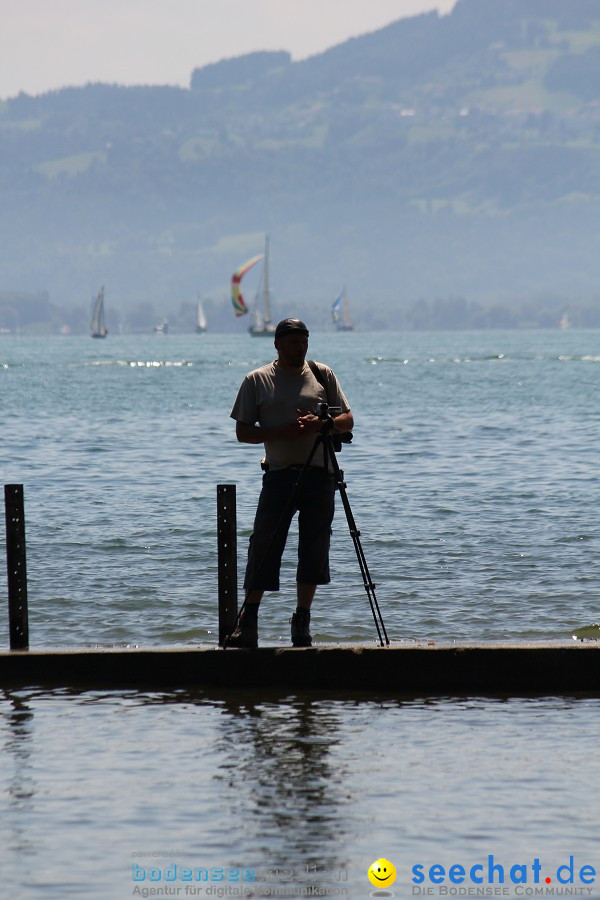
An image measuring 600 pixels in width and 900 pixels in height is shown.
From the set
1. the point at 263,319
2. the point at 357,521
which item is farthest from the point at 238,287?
the point at 357,521

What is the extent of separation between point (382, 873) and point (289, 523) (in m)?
3.25

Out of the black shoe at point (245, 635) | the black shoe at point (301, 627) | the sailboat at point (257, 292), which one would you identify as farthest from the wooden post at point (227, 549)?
the sailboat at point (257, 292)

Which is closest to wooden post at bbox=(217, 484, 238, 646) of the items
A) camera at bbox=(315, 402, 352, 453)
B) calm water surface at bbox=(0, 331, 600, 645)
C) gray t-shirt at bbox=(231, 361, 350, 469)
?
gray t-shirt at bbox=(231, 361, 350, 469)

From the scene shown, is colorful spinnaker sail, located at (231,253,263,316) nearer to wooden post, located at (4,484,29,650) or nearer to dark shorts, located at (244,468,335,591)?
wooden post, located at (4,484,29,650)

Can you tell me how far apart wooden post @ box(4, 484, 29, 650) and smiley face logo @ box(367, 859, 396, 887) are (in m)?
4.11

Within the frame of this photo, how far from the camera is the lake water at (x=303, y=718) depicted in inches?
245

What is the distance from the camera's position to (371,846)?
6.30 meters

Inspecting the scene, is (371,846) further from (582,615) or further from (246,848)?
(582,615)

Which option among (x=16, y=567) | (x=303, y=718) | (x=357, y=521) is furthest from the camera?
(x=357, y=521)

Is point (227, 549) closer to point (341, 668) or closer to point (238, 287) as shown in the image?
point (341, 668)

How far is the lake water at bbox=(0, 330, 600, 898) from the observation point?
623 centimetres

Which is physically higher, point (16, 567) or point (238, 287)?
point (238, 287)

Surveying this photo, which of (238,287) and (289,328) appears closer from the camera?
(289,328)

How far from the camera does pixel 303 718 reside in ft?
27.7
